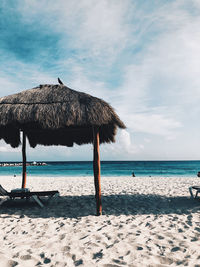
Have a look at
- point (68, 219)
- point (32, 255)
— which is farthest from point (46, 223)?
point (32, 255)

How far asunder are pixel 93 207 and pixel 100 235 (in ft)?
6.82

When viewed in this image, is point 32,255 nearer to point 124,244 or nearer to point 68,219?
point 124,244

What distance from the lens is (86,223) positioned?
14.1ft

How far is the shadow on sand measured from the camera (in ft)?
16.6

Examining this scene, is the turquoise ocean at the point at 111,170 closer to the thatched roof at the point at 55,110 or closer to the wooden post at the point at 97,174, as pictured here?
the wooden post at the point at 97,174

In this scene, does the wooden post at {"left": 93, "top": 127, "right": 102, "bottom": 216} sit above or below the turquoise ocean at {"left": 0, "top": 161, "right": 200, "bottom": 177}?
above

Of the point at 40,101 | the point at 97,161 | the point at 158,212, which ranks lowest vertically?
the point at 158,212

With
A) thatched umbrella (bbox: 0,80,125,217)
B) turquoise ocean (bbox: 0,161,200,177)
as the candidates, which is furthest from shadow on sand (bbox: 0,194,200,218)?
turquoise ocean (bbox: 0,161,200,177)

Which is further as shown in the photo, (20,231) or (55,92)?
(55,92)

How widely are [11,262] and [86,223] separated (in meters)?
1.84

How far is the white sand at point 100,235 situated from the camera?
2783 mm

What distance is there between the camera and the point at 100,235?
3.61 metres

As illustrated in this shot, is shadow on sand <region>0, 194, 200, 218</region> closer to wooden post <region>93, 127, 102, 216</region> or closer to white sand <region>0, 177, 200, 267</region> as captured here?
white sand <region>0, 177, 200, 267</region>

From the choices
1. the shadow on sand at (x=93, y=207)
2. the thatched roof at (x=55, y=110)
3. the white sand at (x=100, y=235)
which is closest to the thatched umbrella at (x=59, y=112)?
the thatched roof at (x=55, y=110)
